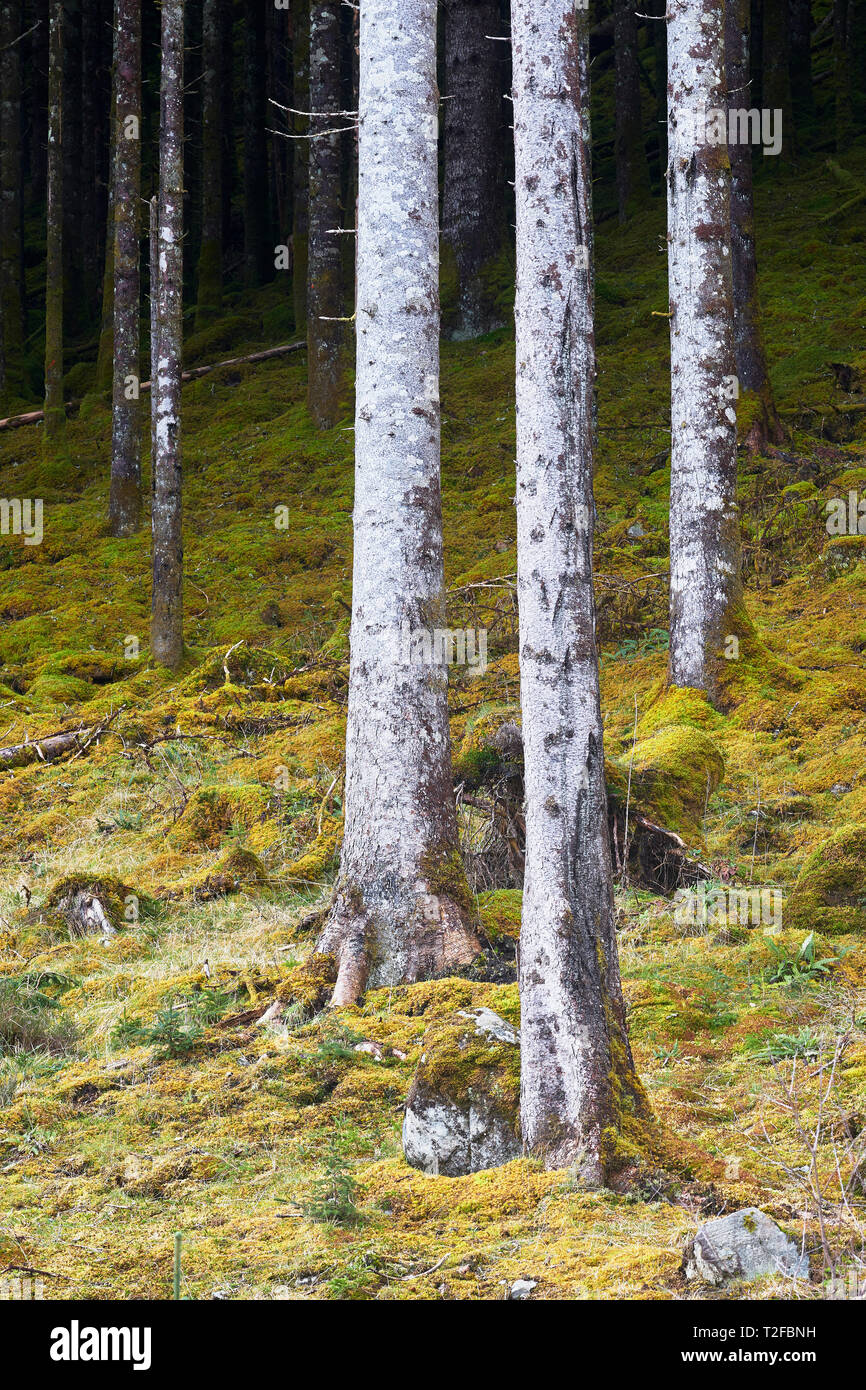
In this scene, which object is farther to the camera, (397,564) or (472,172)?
(472,172)

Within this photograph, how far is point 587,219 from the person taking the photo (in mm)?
4359

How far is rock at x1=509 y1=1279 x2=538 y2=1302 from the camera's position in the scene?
10.7ft

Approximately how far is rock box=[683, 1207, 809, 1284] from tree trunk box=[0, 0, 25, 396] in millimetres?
23845

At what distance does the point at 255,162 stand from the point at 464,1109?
29496mm

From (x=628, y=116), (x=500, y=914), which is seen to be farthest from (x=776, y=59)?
(x=500, y=914)

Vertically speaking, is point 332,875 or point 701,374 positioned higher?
point 701,374

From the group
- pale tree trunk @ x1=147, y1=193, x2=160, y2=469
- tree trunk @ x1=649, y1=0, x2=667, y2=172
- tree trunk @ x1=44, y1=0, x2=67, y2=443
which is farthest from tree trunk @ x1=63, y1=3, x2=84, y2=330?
pale tree trunk @ x1=147, y1=193, x2=160, y2=469

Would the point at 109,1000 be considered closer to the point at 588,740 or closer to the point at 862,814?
the point at 588,740

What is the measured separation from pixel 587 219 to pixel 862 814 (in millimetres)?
4154

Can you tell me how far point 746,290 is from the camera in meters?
14.2

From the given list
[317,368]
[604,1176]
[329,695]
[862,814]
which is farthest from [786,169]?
[604,1176]

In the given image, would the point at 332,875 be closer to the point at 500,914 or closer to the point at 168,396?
the point at 500,914

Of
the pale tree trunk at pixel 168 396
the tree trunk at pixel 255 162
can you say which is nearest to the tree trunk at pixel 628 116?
the tree trunk at pixel 255 162

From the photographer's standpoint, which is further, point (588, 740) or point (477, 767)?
point (477, 767)
